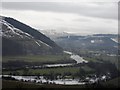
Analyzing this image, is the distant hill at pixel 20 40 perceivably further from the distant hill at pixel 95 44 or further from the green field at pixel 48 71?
the distant hill at pixel 95 44

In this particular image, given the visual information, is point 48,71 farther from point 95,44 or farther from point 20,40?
point 95,44

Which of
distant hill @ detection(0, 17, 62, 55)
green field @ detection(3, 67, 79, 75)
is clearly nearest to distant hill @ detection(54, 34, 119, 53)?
distant hill @ detection(0, 17, 62, 55)

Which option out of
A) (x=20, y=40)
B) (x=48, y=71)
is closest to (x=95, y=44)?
(x=20, y=40)

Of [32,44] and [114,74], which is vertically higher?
[32,44]

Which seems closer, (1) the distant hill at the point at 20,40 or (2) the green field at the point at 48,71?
(2) the green field at the point at 48,71

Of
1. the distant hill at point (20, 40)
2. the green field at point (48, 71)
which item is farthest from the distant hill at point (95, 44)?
the green field at point (48, 71)

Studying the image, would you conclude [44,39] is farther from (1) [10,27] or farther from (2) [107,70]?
(2) [107,70]

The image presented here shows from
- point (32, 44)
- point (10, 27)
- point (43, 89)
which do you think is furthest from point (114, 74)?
point (10, 27)

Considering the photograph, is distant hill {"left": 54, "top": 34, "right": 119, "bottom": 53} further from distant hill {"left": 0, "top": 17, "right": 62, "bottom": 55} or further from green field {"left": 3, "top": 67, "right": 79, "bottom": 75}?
green field {"left": 3, "top": 67, "right": 79, "bottom": 75}
